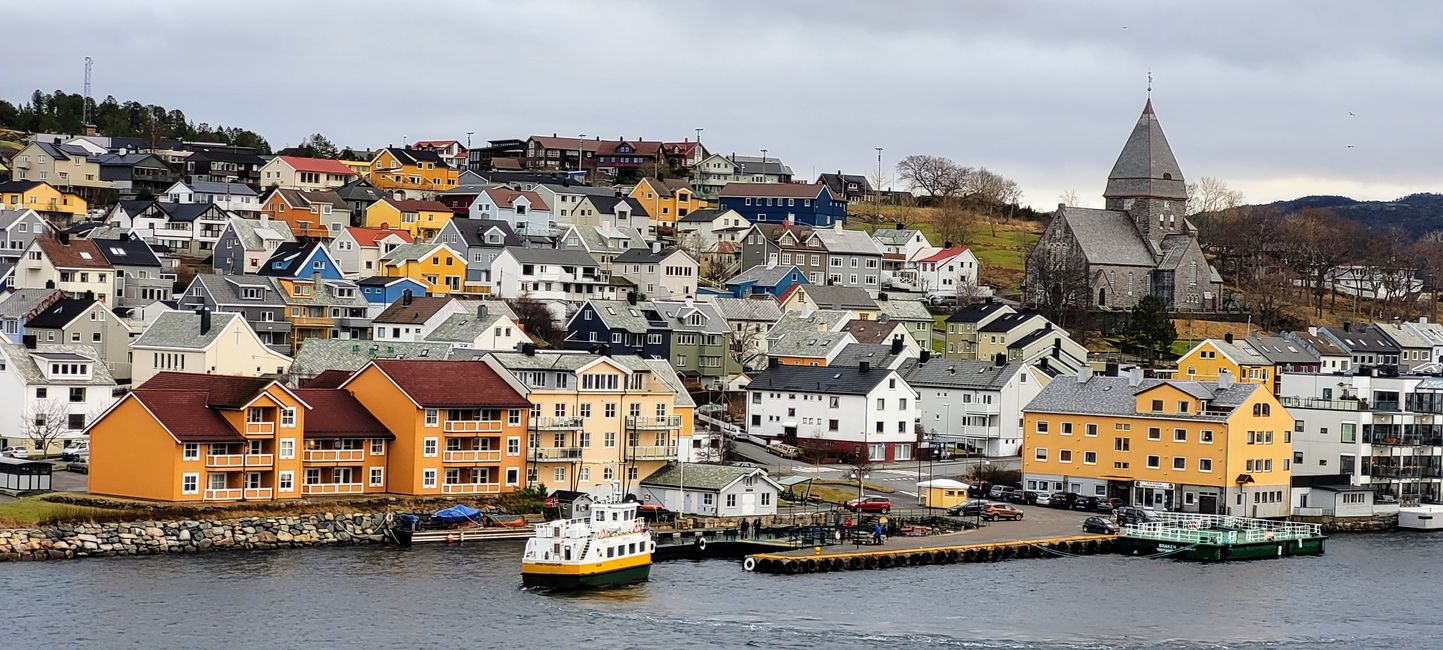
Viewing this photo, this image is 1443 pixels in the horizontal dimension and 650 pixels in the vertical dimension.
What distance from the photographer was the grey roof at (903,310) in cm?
9556

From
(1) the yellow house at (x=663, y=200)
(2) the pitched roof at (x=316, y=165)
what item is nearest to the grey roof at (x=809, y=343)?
(1) the yellow house at (x=663, y=200)

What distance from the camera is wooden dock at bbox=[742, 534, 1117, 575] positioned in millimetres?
48781

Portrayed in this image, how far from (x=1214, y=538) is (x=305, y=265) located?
151 feet

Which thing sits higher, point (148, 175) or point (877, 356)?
point (148, 175)

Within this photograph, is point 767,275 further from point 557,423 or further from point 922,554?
point 922,554

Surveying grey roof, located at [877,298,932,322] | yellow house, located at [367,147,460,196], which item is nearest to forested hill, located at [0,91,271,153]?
yellow house, located at [367,147,460,196]

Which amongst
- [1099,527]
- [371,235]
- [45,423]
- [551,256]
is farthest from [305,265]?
[1099,527]

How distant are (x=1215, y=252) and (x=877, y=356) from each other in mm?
54291

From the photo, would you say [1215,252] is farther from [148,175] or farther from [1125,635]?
[1125,635]

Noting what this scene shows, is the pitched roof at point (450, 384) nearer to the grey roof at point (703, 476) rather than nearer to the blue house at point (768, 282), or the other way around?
the grey roof at point (703, 476)

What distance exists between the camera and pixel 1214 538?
55875 mm

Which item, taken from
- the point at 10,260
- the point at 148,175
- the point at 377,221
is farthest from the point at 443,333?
the point at 148,175

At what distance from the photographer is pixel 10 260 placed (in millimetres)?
85625

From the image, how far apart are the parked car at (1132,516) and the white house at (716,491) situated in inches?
396
